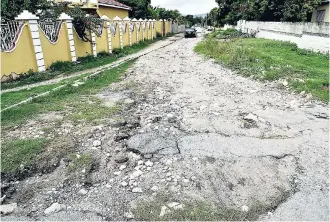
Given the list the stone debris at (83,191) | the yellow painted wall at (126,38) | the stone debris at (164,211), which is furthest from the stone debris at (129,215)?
the yellow painted wall at (126,38)

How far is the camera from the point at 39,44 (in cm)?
806

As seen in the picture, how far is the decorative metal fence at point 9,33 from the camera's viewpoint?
698cm

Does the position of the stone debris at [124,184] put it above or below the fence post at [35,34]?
below

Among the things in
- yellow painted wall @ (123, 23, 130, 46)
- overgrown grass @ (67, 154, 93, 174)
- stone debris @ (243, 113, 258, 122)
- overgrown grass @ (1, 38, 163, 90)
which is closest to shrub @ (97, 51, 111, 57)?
overgrown grass @ (1, 38, 163, 90)

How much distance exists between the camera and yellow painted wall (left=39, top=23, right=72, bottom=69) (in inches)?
335

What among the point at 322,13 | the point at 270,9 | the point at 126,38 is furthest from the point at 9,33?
the point at 322,13

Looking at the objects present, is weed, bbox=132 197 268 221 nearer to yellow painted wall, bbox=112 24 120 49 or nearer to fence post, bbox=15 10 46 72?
fence post, bbox=15 10 46 72

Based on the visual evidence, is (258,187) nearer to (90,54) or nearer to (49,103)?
(49,103)

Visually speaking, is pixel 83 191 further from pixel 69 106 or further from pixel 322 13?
pixel 322 13

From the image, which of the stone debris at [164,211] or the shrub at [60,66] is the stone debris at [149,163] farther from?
the shrub at [60,66]

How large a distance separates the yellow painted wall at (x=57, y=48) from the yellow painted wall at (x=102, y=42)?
8.13 ft

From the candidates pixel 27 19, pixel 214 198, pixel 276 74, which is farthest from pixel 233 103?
pixel 27 19

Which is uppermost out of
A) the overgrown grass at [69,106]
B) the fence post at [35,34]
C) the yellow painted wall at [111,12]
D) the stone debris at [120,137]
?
the yellow painted wall at [111,12]

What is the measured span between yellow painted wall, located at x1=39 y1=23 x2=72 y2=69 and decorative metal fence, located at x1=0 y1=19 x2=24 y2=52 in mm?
916
